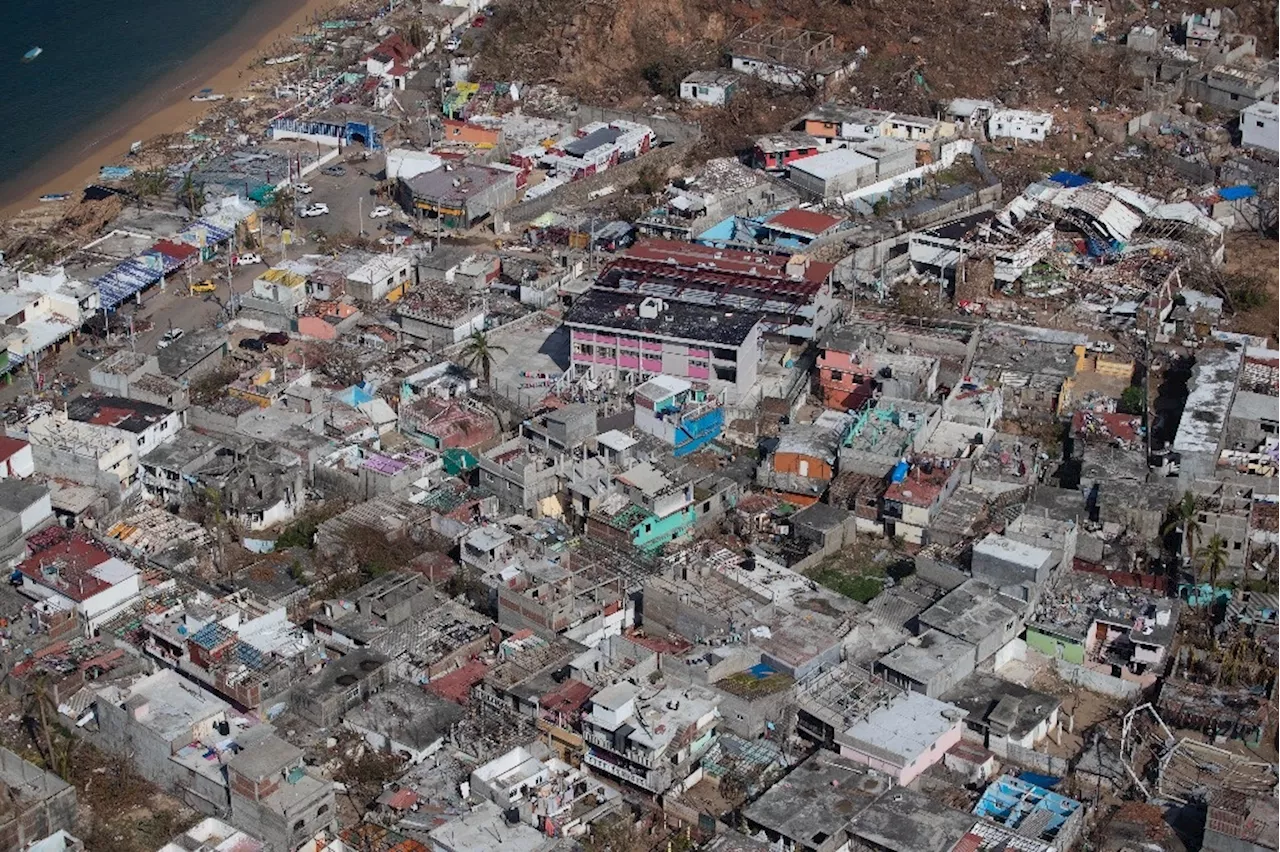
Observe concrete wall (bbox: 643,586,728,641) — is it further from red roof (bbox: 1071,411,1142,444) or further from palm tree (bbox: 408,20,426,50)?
palm tree (bbox: 408,20,426,50)

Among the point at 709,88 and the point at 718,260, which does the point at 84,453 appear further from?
the point at 709,88

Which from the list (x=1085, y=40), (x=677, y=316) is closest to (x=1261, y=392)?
(x=677, y=316)

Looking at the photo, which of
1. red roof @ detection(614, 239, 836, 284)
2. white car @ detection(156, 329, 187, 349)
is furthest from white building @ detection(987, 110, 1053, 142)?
white car @ detection(156, 329, 187, 349)

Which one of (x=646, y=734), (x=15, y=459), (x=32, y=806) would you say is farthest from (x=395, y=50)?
(x=32, y=806)

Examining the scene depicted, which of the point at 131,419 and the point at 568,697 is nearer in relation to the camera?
the point at 568,697

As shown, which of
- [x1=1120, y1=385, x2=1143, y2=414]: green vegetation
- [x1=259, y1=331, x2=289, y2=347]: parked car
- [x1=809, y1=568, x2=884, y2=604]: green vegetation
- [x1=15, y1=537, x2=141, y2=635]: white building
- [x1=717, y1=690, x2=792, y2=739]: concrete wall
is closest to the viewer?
[x1=717, y1=690, x2=792, y2=739]: concrete wall

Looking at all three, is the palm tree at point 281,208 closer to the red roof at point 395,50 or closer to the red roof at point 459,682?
the red roof at point 395,50

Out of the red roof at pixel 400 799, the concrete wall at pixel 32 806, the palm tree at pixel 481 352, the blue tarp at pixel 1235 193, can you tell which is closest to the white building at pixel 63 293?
the palm tree at pixel 481 352
